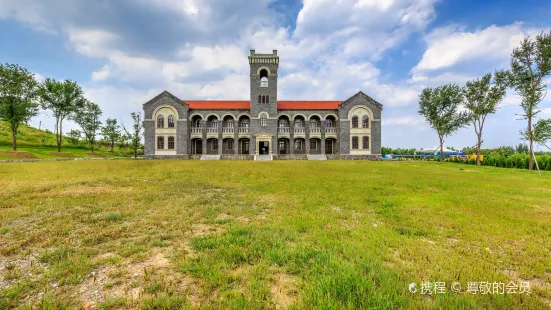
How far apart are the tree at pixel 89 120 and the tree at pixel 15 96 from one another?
1319 centimetres

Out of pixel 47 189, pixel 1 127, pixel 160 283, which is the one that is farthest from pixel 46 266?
pixel 1 127

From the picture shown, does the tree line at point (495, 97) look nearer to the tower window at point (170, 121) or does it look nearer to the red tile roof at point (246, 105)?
the red tile roof at point (246, 105)

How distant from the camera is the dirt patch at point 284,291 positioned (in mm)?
2459

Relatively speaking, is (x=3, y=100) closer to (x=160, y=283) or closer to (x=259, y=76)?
(x=259, y=76)

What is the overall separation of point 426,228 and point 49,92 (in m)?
56.7

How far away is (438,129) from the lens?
33.2 m

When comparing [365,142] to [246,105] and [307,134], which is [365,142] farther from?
[246,105]

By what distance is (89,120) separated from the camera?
51.3 m

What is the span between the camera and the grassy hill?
99.8ft

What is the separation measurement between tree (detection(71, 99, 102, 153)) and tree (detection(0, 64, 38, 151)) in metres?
13.2

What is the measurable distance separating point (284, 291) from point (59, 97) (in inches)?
2176

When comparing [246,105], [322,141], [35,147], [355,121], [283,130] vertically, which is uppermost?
[246,105]

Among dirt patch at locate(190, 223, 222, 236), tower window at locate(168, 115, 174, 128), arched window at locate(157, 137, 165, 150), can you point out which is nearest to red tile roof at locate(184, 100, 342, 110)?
tower window at locate(168, 115, 174, 128)

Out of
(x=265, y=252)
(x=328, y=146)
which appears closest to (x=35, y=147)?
(x=328, y=146)
